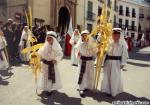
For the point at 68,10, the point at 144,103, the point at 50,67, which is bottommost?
the point at 144,103

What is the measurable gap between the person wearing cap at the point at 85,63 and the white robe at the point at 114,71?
1.32 feet

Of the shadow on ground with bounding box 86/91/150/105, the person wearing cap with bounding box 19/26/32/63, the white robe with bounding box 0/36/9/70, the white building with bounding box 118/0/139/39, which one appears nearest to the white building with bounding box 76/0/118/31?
the person wearing cap with bounding box 19/26/32/63

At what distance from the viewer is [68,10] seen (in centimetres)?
3200

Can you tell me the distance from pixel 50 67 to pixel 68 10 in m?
22.9

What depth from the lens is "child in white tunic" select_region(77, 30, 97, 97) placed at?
9602mm

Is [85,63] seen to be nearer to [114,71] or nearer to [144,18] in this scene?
[114,71]

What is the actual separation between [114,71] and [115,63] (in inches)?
8.2

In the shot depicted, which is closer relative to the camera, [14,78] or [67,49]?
[14,78]

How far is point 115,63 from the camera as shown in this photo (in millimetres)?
9406

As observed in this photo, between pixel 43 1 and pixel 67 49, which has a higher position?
pixel 43 1

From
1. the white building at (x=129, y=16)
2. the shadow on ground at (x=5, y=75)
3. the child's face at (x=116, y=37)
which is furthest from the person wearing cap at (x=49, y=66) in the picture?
the white building at (x=129, y=16)

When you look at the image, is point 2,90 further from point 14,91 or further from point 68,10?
point 68,10

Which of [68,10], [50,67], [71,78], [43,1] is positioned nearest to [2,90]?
[50,67]

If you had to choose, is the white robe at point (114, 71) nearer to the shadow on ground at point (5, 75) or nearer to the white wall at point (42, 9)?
the shadow on ground at point (5, 75)
